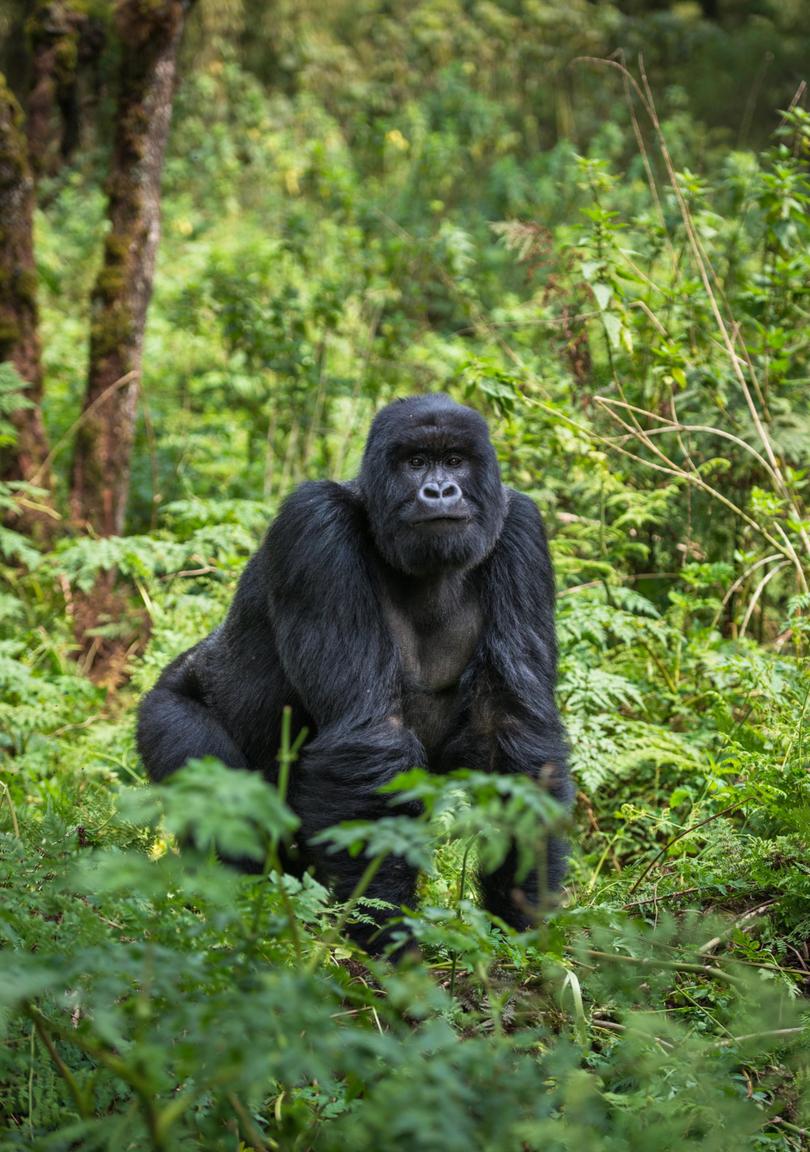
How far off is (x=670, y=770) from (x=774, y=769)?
0.89m

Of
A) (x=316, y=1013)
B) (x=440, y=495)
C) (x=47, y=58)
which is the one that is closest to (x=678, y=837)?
(x=440, y=495)

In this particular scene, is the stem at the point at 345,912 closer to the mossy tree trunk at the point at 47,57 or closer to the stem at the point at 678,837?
the stem at the point at 678,837

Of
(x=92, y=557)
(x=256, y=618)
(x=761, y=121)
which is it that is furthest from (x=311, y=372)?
(x=761, y=121)

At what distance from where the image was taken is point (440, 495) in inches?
122

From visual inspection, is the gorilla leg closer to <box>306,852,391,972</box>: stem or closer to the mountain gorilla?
the mountain gorilla

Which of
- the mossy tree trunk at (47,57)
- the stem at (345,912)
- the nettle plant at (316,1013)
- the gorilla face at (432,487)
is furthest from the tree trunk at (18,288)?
the stem at (345,912)

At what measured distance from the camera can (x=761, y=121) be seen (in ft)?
43.1

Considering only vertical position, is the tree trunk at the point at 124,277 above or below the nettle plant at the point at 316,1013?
above

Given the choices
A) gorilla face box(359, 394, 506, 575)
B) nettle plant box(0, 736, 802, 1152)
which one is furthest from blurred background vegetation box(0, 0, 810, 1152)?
gorilla face box(359, 394, 506, 575)

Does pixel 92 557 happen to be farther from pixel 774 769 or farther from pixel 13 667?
pixel 774 769

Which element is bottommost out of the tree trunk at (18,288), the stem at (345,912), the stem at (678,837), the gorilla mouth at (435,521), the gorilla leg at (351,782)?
the stem at (678,837)

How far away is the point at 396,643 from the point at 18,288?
3.47 metres

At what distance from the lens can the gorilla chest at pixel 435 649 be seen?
334 cm

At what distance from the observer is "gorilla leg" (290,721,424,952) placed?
113 inches
